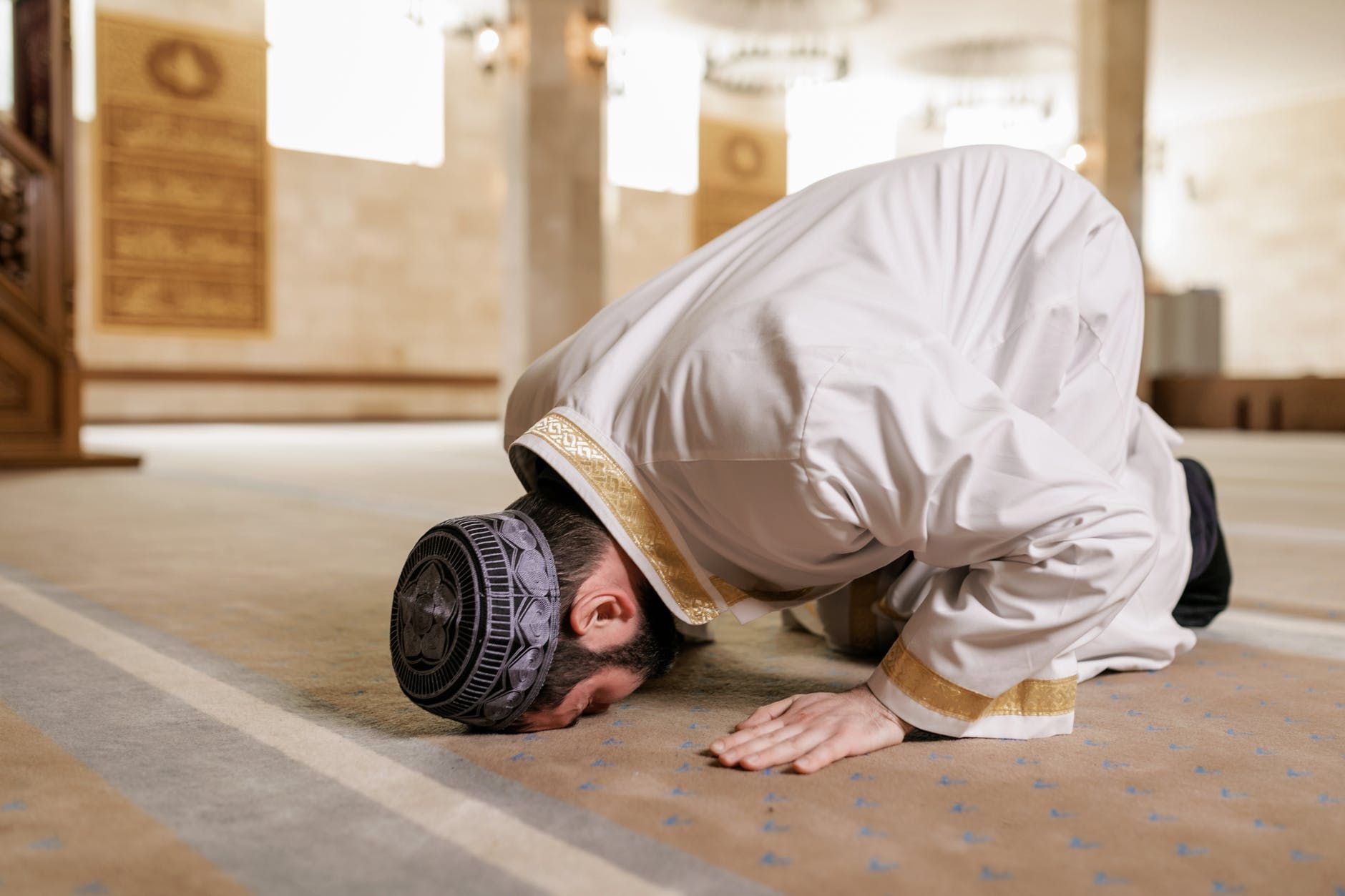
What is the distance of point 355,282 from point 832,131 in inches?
254

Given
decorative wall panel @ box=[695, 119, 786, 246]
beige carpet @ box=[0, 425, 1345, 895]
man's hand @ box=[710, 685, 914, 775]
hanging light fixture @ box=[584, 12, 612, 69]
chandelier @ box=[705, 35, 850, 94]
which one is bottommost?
beige carpet @ box=[0, 425, 1345, 895]

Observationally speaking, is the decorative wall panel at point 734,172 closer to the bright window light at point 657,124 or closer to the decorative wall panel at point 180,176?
the bright window light at point 657,124

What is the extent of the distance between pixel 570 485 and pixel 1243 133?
1495cm

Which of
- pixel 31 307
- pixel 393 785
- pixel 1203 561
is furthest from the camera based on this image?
pixel 31 307

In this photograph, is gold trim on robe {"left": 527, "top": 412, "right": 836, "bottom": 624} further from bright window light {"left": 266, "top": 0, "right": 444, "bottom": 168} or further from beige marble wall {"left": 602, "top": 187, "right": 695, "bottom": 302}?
beige marble wall {"left": 602, "top": 187, "right": 695, "bottom": 302}

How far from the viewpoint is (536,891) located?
3.17ft

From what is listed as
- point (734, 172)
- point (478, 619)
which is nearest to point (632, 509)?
point (478, 619)

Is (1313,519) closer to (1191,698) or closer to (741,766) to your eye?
(1191,698)

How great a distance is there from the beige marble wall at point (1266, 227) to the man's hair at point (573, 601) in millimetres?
13982

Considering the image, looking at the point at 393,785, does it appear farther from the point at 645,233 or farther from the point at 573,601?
the point at 645,233

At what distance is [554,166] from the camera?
25.7ft

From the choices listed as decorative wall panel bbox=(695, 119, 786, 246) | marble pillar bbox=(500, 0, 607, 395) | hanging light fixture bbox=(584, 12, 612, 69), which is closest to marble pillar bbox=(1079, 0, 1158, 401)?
hanging light fixture bbox=(584, 12, 612, 69)

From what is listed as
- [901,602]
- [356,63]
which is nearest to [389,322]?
[356,63]

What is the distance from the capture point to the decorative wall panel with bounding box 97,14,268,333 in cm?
1066
